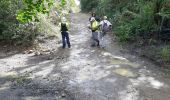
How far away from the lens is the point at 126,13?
63.1 feet

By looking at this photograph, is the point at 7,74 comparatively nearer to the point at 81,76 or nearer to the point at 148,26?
the point at 81,76

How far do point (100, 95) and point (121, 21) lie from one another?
407 inches

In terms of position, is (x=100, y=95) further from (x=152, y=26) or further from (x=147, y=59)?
(x=152, y=26)

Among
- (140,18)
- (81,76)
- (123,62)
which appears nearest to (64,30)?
(123,62)

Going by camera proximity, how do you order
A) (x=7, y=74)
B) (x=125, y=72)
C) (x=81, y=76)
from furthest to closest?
(x=7, y=74), (x=125, y=72), (x=81, y=76)

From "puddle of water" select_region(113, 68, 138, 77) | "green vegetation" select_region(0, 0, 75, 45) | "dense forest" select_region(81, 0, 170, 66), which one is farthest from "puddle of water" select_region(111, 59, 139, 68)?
"green vegetation" select_region(0, 0, 75, 45)

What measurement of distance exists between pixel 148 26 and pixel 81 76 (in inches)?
248

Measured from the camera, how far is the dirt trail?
9.78m

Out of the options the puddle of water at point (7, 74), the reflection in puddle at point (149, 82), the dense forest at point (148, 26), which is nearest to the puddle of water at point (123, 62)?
the dense forest at point (148, 26)

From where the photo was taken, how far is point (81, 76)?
37.6 feet

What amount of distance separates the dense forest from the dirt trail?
3.91ft

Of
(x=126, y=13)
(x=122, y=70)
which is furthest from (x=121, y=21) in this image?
(x=122, y=70)

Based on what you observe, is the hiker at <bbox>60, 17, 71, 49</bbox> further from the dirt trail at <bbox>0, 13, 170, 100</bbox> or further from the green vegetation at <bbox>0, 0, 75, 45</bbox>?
the green vegetation at <bbox>0, 0, 75, 45</bbox>

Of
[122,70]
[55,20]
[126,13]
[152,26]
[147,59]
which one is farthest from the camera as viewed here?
[55,20]
